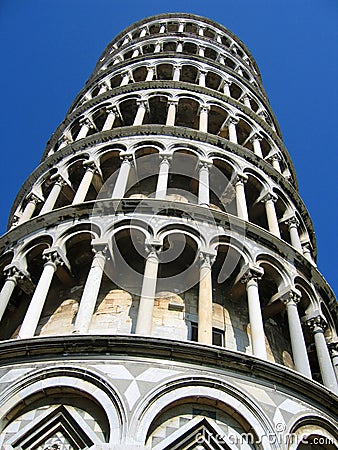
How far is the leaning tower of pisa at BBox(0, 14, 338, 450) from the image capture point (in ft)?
29.0

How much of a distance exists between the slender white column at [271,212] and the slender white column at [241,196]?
0.74 meters

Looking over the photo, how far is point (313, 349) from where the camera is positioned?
45.5 feet

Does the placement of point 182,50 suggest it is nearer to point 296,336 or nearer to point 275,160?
point 275,160

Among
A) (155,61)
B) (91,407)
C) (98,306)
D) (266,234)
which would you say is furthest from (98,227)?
(155,61)

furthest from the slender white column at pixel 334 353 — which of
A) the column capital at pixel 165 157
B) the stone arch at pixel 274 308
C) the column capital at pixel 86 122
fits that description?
the column capital at pixel 86 122

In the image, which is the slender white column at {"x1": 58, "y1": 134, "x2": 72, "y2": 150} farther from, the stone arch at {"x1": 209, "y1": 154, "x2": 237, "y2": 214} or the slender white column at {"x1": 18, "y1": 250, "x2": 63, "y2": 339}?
the slender white column at {"x1": 18, "y1": 250, "x2": 63, "y2": 339}

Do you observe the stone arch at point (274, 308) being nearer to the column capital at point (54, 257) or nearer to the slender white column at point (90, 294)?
the slender white column at point (90, 294)

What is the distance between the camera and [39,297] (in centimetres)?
1141

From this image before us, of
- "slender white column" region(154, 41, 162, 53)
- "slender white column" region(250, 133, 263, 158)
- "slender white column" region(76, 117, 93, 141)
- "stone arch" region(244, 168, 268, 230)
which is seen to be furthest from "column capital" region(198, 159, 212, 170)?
"slender white column" region(154, 41, 162, 53)

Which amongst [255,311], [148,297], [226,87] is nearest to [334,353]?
[255,311]

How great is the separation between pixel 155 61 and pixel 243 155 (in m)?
8.58

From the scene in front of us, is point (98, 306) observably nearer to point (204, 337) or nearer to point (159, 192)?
point (204, 337)

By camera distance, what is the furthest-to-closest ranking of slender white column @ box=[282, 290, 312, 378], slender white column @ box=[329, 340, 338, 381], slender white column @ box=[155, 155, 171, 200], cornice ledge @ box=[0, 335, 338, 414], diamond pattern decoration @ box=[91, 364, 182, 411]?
1. slender white column @ box=[155, 155, 171, 200]
2. slender white column @ box=[329, 340, 338, 381]
3. slender white column @ box=[282, 290, 312, 378]
4. cornice ledge @ box=[0, 335, 338, 414]
5. diamond pattern decoration @ box=[91, 364, 182, 411]

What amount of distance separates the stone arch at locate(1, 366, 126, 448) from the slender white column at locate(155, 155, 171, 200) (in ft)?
20.1
